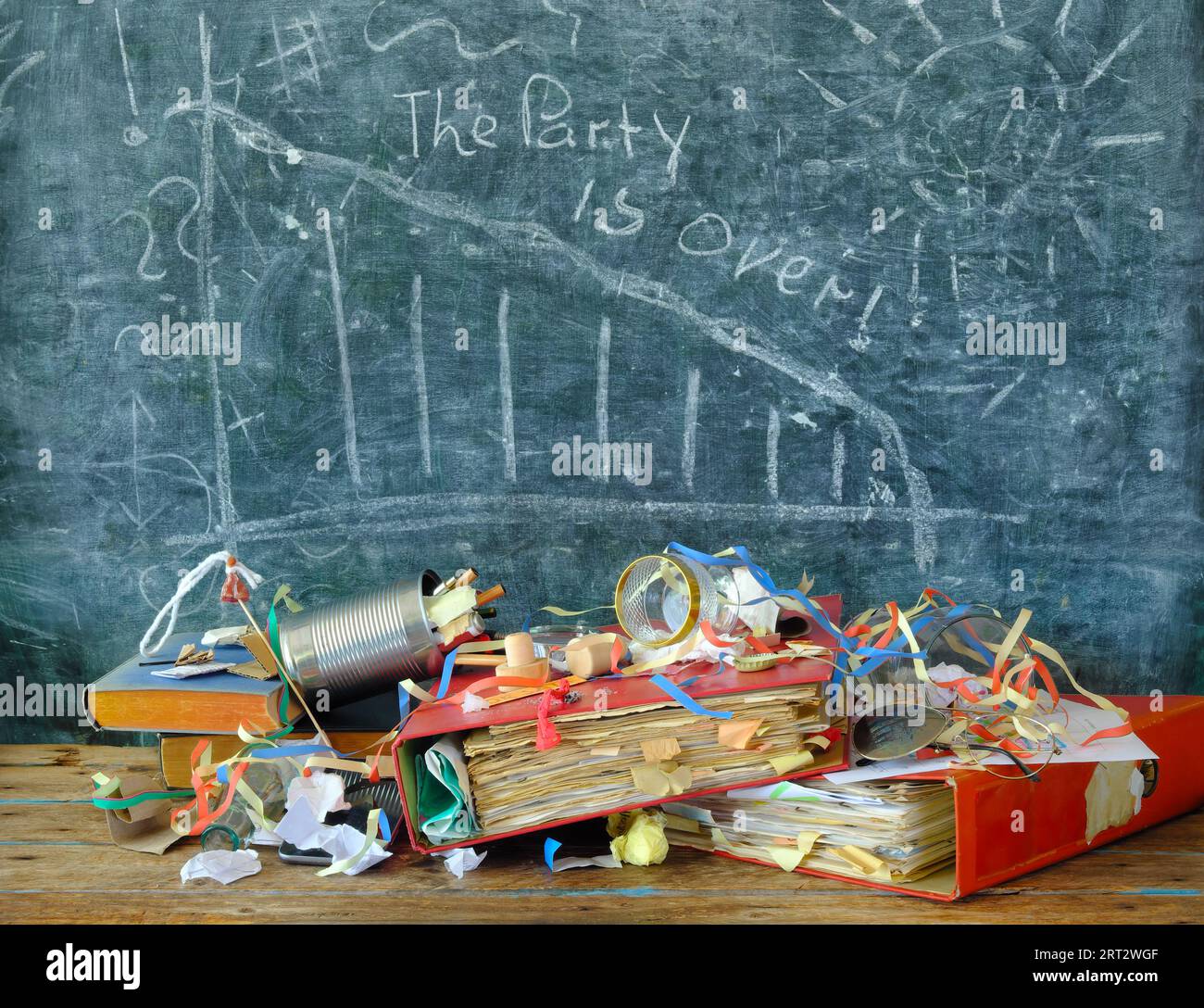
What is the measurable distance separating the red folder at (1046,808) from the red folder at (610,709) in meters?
0.17

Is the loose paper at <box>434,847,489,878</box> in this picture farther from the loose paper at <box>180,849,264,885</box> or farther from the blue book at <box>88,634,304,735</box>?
the blue book at <box>88,634,304,735</box>

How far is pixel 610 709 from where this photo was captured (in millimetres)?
1468

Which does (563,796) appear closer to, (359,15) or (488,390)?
(488,390)

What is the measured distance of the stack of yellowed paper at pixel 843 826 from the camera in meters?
1.43

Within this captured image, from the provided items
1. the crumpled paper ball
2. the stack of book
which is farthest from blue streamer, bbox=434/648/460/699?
the crumpled paper ball

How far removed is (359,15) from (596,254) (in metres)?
0.64

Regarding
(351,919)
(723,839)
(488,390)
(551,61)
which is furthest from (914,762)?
(551,61)

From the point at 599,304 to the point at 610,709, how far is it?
0.94m

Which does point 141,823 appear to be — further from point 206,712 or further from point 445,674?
point 445,674

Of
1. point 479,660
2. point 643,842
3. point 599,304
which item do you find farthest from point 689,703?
point 599,304

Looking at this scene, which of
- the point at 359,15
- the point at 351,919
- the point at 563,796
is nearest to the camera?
the point at 351,919

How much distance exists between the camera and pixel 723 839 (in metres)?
1.57

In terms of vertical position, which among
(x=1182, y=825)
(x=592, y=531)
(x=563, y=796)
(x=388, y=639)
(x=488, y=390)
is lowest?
(x=1182, y=825)

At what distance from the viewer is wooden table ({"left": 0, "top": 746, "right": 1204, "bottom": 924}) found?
1.38 m
